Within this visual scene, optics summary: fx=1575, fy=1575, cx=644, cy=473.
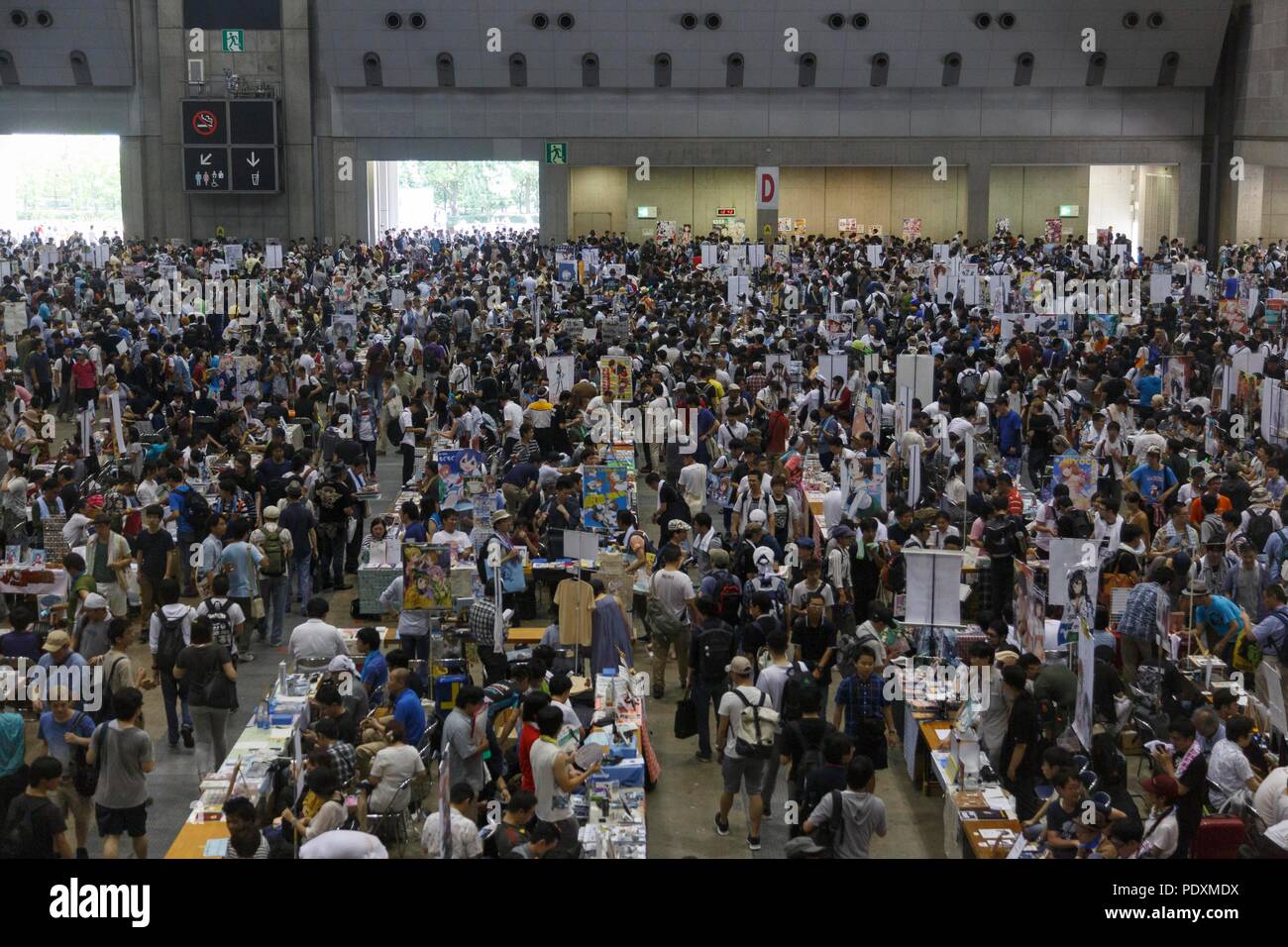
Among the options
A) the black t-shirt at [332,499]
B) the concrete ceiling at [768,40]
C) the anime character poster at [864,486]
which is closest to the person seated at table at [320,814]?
the black t-shirt at [332,499]

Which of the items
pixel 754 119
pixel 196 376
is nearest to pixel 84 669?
pixel 196 376

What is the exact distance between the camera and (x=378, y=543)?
1490cm

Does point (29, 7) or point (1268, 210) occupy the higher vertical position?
point (29, 7)

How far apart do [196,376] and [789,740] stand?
15015mm

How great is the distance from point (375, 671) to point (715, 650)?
2.41m

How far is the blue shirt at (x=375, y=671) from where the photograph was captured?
11055 millimetres

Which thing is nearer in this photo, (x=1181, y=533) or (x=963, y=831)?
(x=963, y=831)

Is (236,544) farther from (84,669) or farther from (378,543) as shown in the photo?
(84,669)

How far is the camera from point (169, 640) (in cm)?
1143

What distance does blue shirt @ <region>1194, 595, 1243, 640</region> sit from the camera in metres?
11.6

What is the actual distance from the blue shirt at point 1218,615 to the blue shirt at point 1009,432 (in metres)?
7.68

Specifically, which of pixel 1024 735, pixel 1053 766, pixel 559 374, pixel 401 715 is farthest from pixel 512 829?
pixel 559 374

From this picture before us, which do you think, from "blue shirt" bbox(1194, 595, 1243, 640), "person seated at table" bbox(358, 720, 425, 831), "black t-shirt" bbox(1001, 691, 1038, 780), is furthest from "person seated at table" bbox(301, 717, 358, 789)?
"blue shirt" bbox(1194, 595, 1243, 640)
